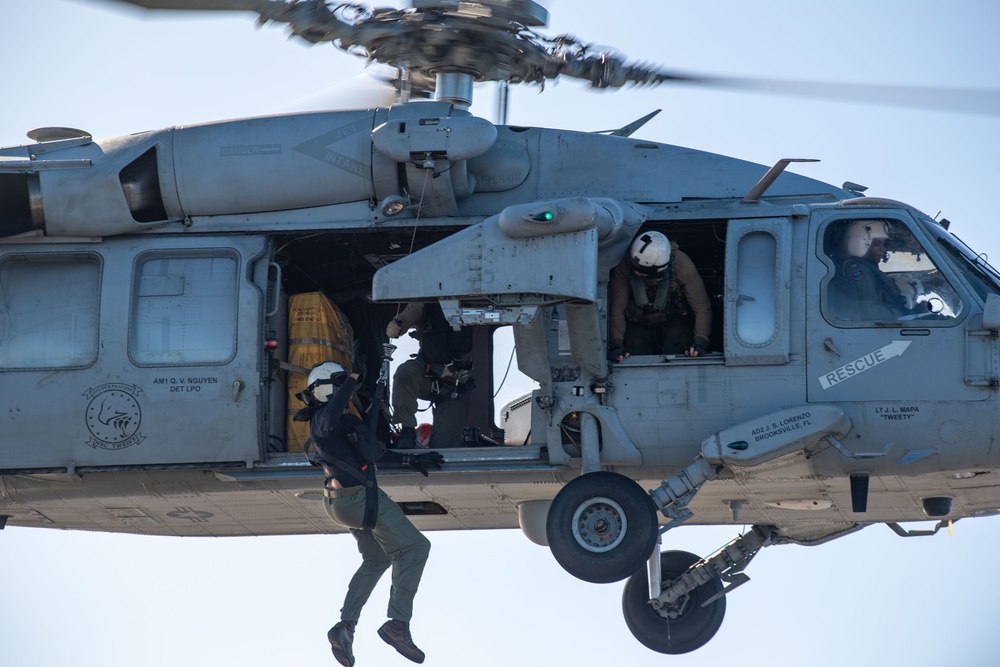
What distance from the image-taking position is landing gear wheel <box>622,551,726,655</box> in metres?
14.3

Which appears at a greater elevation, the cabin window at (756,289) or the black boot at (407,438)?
the cabin window at (756,289)

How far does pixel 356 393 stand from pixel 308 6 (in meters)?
3.04

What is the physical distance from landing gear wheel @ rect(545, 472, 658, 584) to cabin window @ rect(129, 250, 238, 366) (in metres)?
2.65

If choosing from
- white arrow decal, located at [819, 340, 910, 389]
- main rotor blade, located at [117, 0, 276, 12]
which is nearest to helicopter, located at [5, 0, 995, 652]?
white arrow decal, located at [819, 340, 910, 389]

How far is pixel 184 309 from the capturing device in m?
12.8

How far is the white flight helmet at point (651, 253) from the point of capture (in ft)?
39.9

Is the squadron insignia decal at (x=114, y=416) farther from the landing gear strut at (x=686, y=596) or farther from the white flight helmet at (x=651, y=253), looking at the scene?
the landing gear strut at (x=686, y=596)

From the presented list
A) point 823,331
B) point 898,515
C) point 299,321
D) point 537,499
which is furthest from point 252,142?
point 898,515

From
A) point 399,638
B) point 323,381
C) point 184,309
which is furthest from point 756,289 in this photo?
point 184,309

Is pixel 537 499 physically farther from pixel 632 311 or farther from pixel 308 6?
pixel 308 6

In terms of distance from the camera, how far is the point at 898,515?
13.3 metres

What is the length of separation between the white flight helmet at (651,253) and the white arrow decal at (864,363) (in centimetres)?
135

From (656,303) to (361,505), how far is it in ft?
8.25

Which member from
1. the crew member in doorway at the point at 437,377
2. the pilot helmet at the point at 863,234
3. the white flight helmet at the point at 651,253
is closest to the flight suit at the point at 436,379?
the crew member in doorway at the point at 437,377
